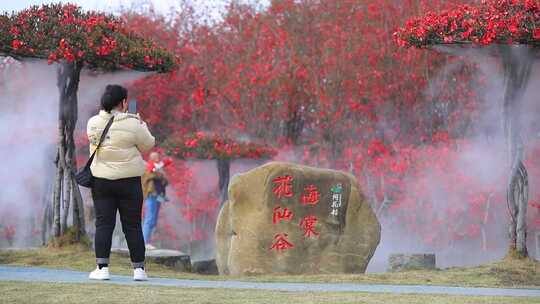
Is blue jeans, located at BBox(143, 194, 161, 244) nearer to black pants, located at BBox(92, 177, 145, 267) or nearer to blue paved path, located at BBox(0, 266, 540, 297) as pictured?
blue paved path, located at BBox(0, 266, 540, 297)

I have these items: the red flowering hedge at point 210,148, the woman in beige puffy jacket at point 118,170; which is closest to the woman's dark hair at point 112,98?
the woman in beige puffy jacket at point 118,170

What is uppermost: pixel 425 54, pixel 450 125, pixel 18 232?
pixel 425 54

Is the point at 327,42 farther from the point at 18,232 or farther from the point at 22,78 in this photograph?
the point at 18,232

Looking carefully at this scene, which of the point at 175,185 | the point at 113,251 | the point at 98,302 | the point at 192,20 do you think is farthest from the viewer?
the point at 192,20

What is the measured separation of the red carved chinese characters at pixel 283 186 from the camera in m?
12.1

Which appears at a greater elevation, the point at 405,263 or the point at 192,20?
the point at 192,20

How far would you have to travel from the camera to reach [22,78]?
51.4 ft

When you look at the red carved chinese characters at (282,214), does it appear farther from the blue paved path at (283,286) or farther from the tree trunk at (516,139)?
the tree trunk at (516,139)

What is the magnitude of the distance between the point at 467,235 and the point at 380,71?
3685mm

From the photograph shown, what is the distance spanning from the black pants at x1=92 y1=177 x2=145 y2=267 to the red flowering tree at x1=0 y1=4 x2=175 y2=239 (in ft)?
10.3

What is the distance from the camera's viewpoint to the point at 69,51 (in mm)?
11414

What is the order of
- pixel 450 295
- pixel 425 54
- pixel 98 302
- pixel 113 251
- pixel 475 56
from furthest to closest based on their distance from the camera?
pixel 425 54 → pixel 113 251 → pixel 475 56 → pixel 450 295 → pixel 98 302

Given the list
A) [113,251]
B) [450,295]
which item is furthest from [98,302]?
[113,251]

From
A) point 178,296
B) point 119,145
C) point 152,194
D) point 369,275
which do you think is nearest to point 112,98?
point 119,145
